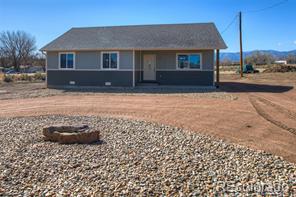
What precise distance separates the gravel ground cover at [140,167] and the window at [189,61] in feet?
44.4

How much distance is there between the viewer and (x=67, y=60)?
73.7 feet

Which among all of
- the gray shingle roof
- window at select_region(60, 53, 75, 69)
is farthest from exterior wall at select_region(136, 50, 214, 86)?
window at select_region(60, 53, 75, 69)

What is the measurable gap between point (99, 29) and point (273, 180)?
2282 cm

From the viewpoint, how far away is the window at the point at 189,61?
21.0 metres

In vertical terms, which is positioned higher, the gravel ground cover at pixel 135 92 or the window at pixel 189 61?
the window at pixel 189 61

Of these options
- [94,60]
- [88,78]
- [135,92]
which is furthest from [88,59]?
[135,92]

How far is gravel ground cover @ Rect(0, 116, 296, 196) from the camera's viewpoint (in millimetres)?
4691

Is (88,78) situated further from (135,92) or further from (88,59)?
(135,92)

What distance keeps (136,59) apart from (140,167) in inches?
667

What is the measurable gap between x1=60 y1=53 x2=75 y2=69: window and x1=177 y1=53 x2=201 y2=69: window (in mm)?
7160

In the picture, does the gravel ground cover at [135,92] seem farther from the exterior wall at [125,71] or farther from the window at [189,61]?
the window at [189,61]

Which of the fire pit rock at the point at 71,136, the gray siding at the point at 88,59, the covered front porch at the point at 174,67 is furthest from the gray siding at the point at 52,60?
the fire pit rock at the point at 71,136

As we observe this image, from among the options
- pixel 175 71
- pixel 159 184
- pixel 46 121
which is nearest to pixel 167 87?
pixel 175 71

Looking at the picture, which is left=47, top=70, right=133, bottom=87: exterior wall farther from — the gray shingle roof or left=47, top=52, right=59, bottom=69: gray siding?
the gray shingle roof
